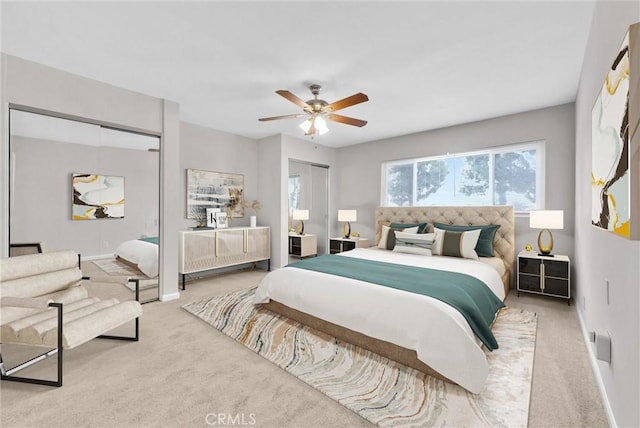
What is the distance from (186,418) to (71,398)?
0.82 meters

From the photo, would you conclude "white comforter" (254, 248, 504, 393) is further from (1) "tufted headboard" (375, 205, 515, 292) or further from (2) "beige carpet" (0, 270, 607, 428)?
(1) "tufted headboard" (375, 205, 515, 292)

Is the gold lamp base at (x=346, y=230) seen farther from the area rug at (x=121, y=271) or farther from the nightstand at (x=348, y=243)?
the area rug at (x=121, y=271)

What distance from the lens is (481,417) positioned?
5.45 feet

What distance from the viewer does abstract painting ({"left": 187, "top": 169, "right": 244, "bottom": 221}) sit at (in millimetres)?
4848

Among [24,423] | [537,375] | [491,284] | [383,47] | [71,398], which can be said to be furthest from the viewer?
[491,284]

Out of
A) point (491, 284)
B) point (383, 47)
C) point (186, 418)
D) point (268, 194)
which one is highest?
point (383, 47)

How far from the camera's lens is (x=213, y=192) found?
5.11 m

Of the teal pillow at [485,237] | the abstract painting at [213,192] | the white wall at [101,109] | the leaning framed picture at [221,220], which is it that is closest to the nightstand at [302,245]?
the abstract painting at [213,192]

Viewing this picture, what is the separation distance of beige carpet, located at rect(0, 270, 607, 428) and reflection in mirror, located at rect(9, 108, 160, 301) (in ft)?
2.40

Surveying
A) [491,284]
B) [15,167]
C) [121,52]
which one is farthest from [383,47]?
[15,167]

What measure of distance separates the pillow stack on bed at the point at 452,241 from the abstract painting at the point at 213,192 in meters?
3.01

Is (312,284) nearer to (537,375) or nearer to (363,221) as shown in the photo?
(537,375)

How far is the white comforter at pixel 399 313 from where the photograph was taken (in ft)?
6.18

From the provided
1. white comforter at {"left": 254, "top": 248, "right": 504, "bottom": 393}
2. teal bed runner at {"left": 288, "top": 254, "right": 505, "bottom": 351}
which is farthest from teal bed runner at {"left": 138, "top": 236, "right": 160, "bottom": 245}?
teal bed runner at {"left": 288, "top": 254, "right": 505, "bottom": 351}
